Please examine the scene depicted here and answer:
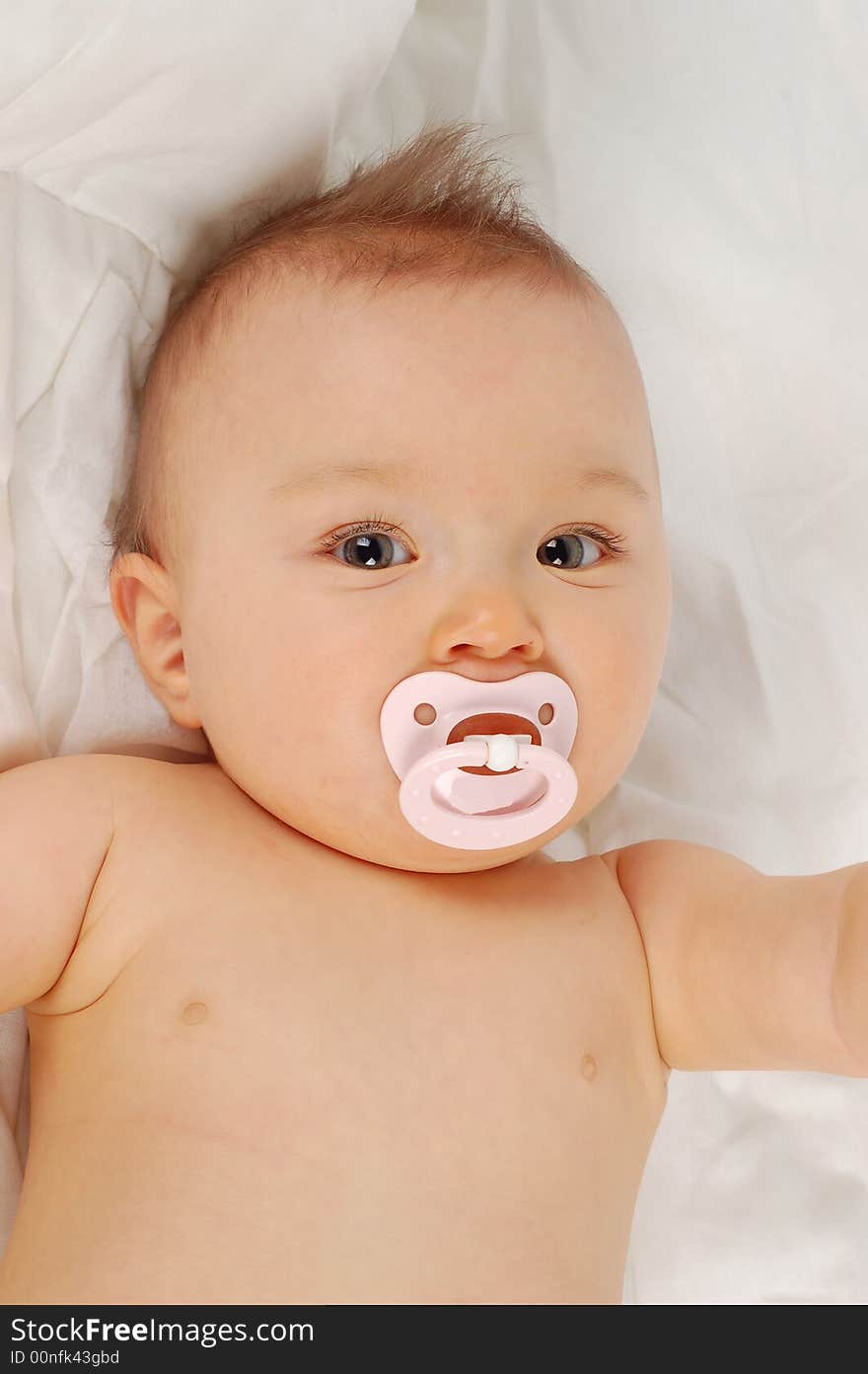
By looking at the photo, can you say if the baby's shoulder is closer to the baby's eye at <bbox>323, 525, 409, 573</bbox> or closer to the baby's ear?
the baby's ear

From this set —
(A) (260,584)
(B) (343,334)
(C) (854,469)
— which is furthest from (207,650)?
(C) (854,469)

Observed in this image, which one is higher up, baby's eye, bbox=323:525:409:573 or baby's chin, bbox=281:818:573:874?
baby's eye, bbox=323:525:409:573

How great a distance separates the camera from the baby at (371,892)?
3.92ft

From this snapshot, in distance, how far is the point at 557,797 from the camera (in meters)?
1.23

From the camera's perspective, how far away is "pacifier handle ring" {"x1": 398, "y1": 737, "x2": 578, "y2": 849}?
1173 millimetres

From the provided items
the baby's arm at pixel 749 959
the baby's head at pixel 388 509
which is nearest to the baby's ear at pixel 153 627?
the baby's head at pixel 388 509

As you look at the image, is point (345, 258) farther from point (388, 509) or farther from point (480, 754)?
point (480, 754)

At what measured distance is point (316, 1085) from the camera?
1.21 m

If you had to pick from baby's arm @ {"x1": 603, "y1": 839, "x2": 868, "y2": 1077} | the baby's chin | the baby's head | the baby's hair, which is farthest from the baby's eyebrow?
baby's arm @ {"x1": 603, "y1": 839, "x2": 868, "y2": 1077}

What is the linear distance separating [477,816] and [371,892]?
0.14 metres

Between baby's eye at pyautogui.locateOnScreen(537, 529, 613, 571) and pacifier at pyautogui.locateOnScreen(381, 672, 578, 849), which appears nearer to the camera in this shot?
pacifier at pyautogui.locateOnScreen(381, 672, 578, 849)

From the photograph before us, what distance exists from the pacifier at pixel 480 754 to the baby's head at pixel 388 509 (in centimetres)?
2

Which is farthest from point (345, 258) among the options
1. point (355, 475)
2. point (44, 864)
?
point (44, 864)
